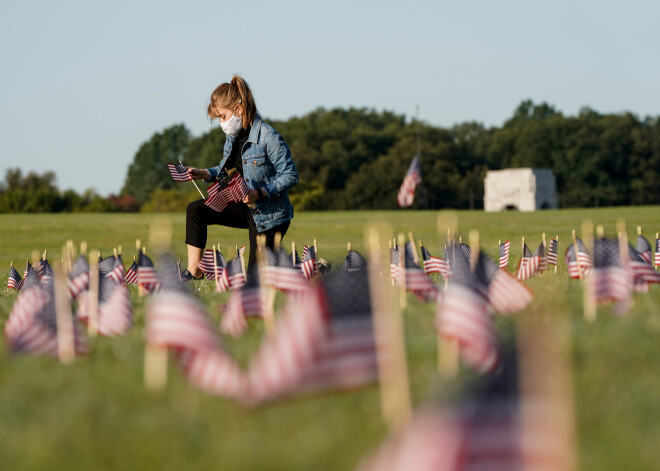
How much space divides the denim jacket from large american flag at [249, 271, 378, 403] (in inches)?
239

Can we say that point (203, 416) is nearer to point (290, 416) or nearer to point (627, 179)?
point (290, 416)

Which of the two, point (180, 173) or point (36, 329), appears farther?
point (180, 173)

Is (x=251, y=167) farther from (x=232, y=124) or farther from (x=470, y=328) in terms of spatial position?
(x=470, y=328)

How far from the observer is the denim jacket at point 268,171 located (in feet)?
39.3

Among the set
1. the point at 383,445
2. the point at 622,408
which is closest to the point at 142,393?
the point at 383,445

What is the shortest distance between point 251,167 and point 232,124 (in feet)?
2.04

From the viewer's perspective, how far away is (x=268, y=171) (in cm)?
1231

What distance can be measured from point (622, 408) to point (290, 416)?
6.05ft

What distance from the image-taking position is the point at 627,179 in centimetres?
11888

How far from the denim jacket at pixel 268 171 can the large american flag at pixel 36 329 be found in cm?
430

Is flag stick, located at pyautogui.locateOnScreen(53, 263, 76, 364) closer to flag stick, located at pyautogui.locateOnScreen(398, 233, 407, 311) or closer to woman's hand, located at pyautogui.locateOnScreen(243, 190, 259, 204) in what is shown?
flag stick, located at pyautogui.locateOnScreen(398, 233, 407, 311)

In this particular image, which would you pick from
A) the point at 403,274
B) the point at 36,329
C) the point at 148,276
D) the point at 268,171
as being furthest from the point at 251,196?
Answer: the point at 36,329

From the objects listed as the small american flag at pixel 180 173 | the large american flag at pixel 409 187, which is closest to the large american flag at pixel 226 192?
the small american flag at pixel 180 173

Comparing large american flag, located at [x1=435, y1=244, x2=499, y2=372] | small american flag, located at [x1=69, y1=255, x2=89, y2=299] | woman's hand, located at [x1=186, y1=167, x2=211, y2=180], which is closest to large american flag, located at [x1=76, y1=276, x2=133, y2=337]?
small american flag, located at [x1=69, y1=255, x2=89, y2=299]
